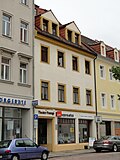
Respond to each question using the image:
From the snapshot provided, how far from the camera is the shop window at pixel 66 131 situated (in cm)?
3066

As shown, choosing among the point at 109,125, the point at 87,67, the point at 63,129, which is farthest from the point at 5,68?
the point at 109,125

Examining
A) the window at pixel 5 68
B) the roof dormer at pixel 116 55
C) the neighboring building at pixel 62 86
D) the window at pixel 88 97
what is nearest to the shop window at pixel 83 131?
the neighboring building at pixel 62 86

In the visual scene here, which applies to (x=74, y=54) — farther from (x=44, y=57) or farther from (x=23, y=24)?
(x=23, y=24)

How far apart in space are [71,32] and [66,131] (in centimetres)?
1050

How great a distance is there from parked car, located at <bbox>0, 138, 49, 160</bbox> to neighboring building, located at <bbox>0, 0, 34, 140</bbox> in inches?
187

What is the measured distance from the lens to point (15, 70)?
2614 cm

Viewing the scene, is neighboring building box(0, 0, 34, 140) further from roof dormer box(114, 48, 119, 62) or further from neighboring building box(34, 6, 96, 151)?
roof dormer box(114, 48, 119, 62)

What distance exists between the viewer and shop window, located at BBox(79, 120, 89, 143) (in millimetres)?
33594

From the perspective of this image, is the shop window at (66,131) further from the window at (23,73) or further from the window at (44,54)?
the window at (23,73)

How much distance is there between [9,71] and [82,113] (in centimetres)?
1088

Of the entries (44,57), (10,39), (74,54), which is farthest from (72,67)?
(10,39)

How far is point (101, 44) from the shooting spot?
3966 cm

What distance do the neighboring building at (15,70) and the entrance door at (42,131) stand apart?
2.59 m

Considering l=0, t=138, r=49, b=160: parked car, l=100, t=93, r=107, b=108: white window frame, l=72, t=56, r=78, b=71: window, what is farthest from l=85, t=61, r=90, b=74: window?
l=0, t=138, r=49, b=160: parked car
